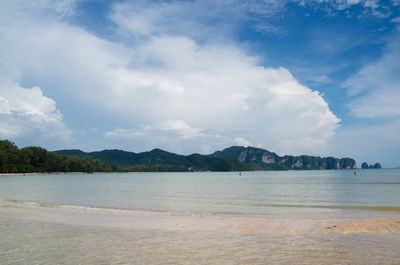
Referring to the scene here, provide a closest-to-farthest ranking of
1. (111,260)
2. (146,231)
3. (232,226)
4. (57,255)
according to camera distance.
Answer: (111,260) < (57,255) < (146,231) < (232,226)

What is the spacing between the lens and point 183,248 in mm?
11344

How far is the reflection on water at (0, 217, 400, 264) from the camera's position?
9672 millimetres

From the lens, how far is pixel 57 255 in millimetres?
10312

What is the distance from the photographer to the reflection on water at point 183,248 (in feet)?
31.7

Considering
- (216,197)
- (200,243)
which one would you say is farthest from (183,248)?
(216,197)

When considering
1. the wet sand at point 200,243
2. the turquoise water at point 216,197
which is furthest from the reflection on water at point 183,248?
the turquoise water at point 216,197

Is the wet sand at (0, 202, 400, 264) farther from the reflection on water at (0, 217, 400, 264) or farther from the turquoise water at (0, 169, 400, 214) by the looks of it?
the turquoise water at (0, 169, 400, 214)

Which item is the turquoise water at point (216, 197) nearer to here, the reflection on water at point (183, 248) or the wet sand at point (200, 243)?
the wet sand at point (200, 243)

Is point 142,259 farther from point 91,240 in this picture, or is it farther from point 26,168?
point 26,168

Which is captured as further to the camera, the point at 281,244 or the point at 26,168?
the point at 26,168

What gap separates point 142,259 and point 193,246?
8.27ft

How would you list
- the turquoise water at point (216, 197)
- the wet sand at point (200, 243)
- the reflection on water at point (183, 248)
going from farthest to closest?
the turquoise water at point (216, 197), the wet sand at point (200, 243), the reflection on water at point (183, 248)

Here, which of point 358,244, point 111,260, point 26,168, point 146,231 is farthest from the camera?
point 26,168

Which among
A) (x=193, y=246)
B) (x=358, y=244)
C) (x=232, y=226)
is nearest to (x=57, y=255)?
(x=193, y=246)
